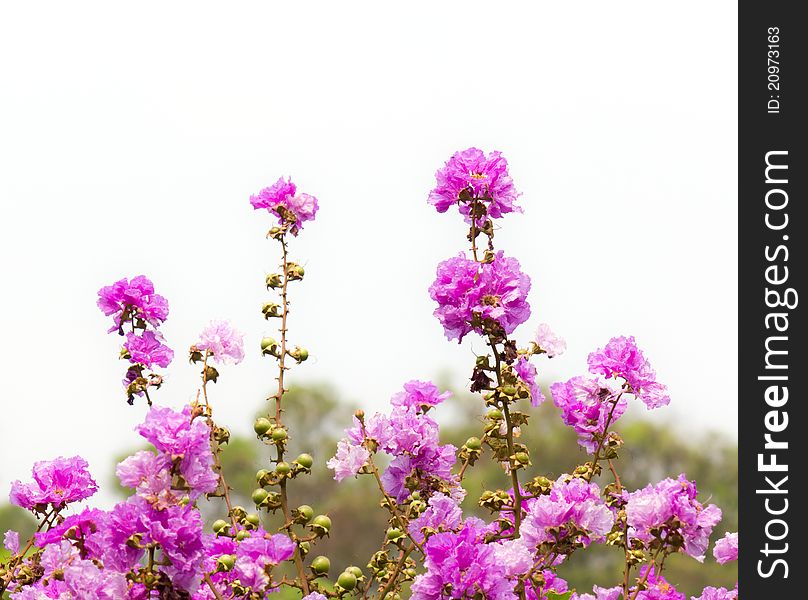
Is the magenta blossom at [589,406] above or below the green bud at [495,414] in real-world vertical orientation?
above

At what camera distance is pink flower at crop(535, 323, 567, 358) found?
107 inches

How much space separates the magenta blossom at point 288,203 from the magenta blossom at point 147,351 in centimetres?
43

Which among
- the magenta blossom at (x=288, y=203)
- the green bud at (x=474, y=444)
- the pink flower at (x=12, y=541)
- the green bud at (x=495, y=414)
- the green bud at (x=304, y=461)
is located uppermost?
the magenta blossom at (x=288, y=203)

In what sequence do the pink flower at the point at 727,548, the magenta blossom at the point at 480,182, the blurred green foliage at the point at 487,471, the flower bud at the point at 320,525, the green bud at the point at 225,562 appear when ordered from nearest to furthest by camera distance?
the green bud at the point at 225,562, the flower bud at the point at 320,525, the magenta blossom at the point at 480,182, the pink flower at the point at 727,548, the blurred green foliage at the point at 487,471

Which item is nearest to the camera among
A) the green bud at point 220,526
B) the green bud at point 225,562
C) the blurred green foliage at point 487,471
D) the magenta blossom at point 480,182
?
the green bud at point 225,562

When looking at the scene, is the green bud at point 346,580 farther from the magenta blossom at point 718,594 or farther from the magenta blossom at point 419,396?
the magenta blossom at point 718,594

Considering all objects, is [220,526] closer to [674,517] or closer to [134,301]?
[134,301]

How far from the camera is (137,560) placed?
7.35ft

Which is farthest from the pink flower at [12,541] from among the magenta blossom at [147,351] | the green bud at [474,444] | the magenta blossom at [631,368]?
the magenta blossom at [631,368]

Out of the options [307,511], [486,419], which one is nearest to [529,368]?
[486,419]

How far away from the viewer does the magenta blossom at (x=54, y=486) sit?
9.00 feet

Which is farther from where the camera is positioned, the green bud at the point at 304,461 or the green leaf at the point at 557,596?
the green leaf at the point at 557,596
